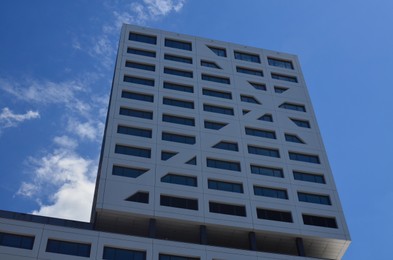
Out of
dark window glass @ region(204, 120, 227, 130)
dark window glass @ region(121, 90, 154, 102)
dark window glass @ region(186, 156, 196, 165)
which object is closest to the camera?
dark window glass @ region(186, 156, 196, 165)

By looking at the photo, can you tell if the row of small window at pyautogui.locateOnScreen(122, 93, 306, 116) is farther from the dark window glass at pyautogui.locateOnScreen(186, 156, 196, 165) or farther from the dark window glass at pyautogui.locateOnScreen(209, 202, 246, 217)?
the dark window glass at pyautogui.locateOnScreen(209, 202, 246, 217)

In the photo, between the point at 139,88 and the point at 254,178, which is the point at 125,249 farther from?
the point at 139,88

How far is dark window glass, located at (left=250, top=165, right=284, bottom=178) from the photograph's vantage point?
52562 millimetres

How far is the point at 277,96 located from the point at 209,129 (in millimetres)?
10924

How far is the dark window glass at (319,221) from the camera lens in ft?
164

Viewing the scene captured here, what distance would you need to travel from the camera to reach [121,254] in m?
42.8

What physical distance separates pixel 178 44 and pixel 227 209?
2439 cm

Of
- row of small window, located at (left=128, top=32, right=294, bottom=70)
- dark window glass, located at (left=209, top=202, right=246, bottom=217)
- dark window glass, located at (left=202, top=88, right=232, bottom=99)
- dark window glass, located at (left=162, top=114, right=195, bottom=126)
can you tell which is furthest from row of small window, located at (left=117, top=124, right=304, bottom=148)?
row of small window, located at (left=128, top=32, right=294, bottom=70)

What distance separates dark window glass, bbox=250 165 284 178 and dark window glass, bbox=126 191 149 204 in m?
11.3

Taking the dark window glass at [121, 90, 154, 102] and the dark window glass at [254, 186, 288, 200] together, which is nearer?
the dark window glass at [254, 186, 288, 200]

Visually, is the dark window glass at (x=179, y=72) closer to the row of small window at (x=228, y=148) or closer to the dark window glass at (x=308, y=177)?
the row of small window at (x=228, y=148)

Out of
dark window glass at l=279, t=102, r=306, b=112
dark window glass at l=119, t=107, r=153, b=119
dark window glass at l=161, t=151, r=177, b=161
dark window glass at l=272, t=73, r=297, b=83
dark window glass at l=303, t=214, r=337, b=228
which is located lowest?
dark window glass at l=303, t=214, r=337, b=228

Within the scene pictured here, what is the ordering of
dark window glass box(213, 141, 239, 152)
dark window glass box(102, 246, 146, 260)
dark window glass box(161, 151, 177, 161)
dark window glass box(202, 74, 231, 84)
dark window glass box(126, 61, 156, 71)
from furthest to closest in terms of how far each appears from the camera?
dark window glass box(202, 74, 231, 84), dark window glass box(126, 61, 156, 71), dark window glass box(213, 141, 239, 152), dark window glass box(161, 151, 177, 161), dark window glass box(102, 246, 146, 260)

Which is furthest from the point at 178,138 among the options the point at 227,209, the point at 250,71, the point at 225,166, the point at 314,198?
the point at 250,71
